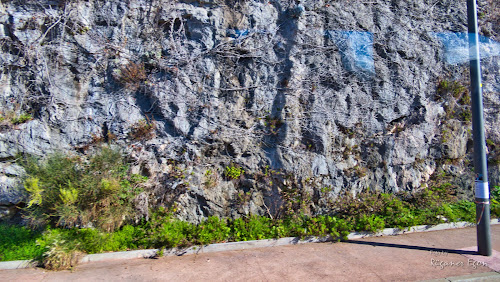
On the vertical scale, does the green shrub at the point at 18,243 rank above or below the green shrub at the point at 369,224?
above

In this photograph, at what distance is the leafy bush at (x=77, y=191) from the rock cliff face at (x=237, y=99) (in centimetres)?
84

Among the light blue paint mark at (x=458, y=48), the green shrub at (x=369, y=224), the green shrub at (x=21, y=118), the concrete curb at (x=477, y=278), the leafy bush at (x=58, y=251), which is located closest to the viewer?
the concrete curb at (x=477, y=278)

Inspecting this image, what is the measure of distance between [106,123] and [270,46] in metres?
4.17

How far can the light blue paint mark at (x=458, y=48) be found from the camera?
8.12m

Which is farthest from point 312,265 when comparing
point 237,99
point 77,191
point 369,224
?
point 77,191

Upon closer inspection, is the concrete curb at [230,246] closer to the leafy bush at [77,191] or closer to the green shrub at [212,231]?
the green shrub at [212,231]

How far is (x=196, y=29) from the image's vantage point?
7039 mm

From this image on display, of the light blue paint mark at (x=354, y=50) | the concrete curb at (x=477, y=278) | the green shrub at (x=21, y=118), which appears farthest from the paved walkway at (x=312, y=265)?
the light blue paint mark at (x=354, y=50)

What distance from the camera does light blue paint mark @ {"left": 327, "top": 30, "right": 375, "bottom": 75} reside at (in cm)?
732

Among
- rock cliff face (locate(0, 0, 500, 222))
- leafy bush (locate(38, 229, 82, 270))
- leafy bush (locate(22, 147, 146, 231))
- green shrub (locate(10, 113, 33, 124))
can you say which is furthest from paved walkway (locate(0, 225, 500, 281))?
green shrub (locate(10, 113, 33, 124))

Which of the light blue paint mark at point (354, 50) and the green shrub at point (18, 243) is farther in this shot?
the light blue paint mark at point (354, 50)

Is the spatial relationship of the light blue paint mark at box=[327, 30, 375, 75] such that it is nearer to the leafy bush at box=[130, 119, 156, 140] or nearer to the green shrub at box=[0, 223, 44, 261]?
the leafy bush at box=[130, 119, 156, 140]

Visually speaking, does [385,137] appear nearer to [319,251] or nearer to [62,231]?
[319,251]

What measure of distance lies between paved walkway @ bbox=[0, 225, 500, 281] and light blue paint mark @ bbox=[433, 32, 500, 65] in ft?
16.6
